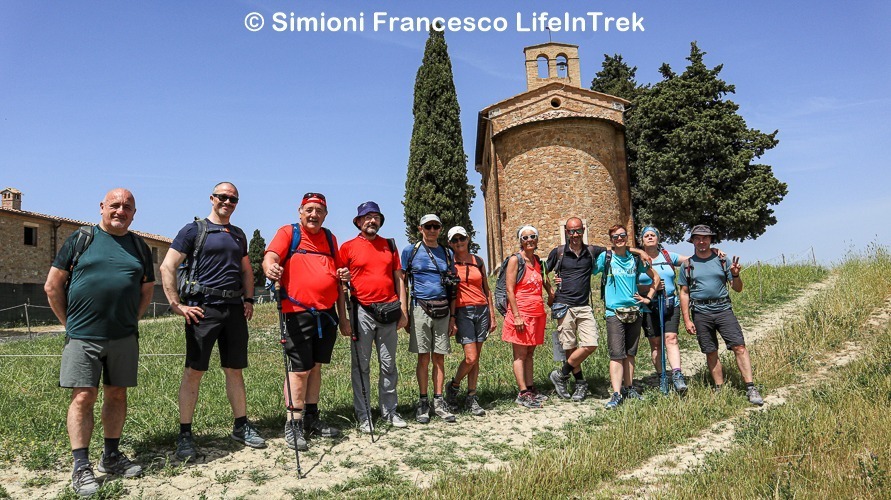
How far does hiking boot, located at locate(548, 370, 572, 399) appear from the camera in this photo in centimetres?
623

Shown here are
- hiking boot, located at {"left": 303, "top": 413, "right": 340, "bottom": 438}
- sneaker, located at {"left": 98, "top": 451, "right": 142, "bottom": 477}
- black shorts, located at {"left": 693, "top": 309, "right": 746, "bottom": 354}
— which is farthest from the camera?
black shorts, located at {"left": 693, "top": 309, "right": 746, "bottom": 354}

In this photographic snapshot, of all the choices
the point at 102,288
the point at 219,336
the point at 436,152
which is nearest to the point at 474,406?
the point at 219,336

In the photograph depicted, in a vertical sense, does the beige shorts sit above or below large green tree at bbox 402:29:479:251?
below

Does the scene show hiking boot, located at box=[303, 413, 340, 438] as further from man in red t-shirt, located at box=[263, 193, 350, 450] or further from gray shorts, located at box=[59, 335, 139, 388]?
gray shorts, located at box=[59, 335, 139, 388]

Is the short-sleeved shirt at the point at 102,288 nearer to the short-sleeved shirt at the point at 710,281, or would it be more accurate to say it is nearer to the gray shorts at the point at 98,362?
the gray shorts at the point at 98,362

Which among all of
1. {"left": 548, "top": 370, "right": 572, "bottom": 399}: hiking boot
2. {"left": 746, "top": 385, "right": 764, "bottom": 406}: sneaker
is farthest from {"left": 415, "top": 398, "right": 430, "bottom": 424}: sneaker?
{"left": 746, "top": 385, "right": 764, "bottom": 406}: sneaker

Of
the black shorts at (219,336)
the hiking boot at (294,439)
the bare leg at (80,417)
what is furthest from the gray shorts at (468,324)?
the bare leg at (80,417)

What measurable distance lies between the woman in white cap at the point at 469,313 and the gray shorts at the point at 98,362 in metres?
2.77

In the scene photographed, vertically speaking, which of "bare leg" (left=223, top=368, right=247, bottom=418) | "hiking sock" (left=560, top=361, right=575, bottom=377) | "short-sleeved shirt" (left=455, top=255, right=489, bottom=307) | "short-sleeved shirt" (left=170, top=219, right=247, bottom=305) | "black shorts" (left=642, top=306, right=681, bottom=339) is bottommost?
"hiking sock" (left=560, top=361, right=575, bottom=377)

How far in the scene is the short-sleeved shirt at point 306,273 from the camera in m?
4.60

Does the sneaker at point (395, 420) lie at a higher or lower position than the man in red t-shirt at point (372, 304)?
lower

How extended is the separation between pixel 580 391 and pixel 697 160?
20.9m

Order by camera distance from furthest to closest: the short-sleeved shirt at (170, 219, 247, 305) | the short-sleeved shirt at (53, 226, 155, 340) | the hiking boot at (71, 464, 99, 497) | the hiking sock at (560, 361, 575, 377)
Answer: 1. the hiking sock at (560, 361, 575, 377)
2. the short-sleeved shirt at (170, 219, 247, 305)
3. the short-sleeved shirt at (53, 226, 155, 340)
4. the hiking boot at (71, 464, 99, 497)

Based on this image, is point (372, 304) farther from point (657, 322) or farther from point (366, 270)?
point (657, 322)
